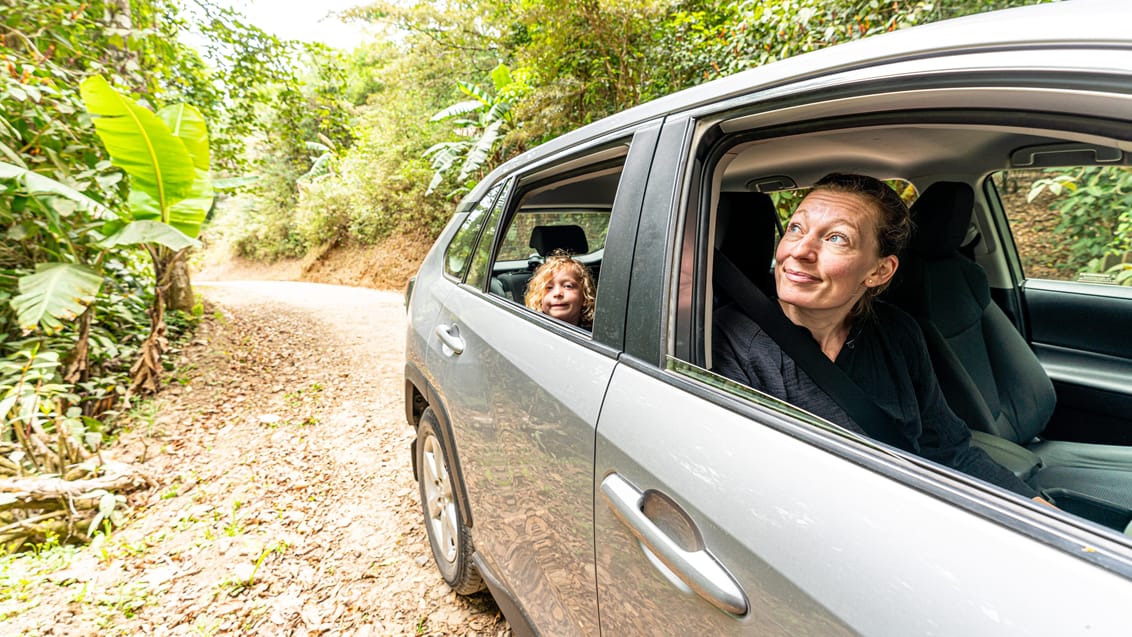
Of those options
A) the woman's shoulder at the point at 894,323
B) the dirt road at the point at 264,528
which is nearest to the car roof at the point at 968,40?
the woman's shoulder at the point at 894,323

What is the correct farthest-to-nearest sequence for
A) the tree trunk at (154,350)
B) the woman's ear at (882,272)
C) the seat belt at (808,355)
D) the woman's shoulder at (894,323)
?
the tree trunk at (154,350) < the woman's shoulder at (894,323) < the woman's ear at (882,272) < the seat belt at (808,355)

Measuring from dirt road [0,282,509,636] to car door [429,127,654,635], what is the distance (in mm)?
970

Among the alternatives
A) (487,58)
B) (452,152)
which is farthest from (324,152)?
(452,152)

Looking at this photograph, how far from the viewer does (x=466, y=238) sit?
2.62 meters

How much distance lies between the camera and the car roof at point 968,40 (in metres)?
0.67

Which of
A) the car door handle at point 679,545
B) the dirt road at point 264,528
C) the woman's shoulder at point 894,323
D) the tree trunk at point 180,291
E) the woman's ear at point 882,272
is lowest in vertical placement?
the dirt road at point 264,528

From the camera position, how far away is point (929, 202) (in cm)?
243

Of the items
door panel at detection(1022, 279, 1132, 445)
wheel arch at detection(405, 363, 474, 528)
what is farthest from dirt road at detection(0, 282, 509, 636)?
door panel at detection(1022, 279, 1132, 445)

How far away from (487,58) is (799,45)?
38.4 ft

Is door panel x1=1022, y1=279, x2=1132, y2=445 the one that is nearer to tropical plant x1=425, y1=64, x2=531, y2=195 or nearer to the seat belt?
the seat belt

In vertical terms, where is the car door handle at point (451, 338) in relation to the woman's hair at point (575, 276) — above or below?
below

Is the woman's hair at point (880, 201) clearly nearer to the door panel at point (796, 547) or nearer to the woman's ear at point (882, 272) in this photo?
the woman's ear at point (882, 272)

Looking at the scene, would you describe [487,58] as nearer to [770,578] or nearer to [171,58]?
[171,58]

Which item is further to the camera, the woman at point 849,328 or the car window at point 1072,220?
the car window at point 1072,220
